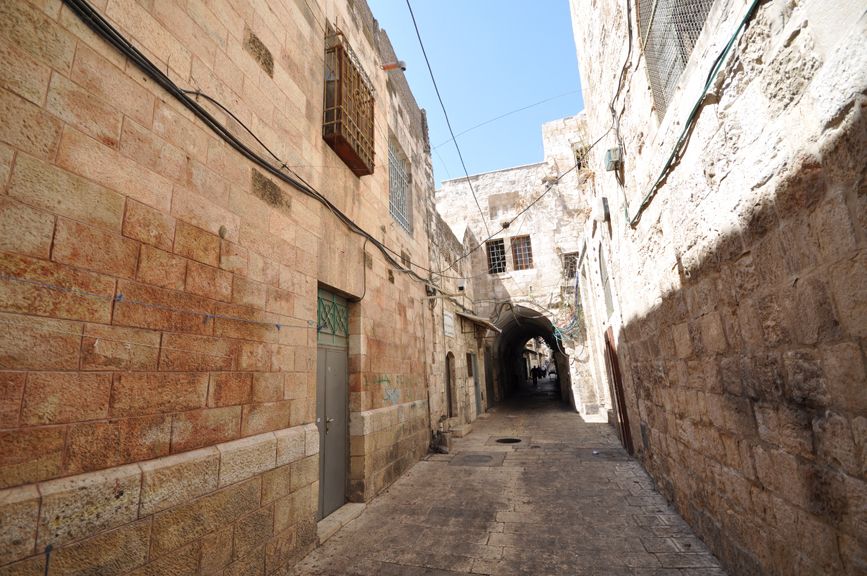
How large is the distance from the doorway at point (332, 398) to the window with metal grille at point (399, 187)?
265 centimetres

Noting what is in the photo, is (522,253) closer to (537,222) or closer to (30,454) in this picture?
(537,222)

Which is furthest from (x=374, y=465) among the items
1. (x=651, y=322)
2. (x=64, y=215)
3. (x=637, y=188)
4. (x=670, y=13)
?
(x=670, y=13)

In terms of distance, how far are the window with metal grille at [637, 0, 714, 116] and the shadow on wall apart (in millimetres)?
1548

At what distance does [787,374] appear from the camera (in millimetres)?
1853

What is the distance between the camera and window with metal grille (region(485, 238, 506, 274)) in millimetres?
15156

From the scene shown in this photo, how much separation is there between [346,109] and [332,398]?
3.68 meters

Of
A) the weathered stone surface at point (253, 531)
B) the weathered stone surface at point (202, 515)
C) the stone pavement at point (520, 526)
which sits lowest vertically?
the stone pavement at point (520, 526)

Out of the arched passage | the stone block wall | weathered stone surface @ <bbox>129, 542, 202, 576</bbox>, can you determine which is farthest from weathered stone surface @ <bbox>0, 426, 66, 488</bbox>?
the arched passage

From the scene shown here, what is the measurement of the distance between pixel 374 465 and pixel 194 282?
358 cm

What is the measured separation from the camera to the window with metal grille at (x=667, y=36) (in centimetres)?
270

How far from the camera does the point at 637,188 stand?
4035 millimetres

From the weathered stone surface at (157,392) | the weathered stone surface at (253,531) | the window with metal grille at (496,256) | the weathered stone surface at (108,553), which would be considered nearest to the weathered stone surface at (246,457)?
the weathered stone surface at (253,531)

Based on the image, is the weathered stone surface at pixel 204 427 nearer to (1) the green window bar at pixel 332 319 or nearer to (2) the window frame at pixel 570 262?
(1) the green window bar at pixel 332 319

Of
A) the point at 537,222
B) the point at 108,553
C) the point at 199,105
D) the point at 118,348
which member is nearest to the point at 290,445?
the point at 108,553
